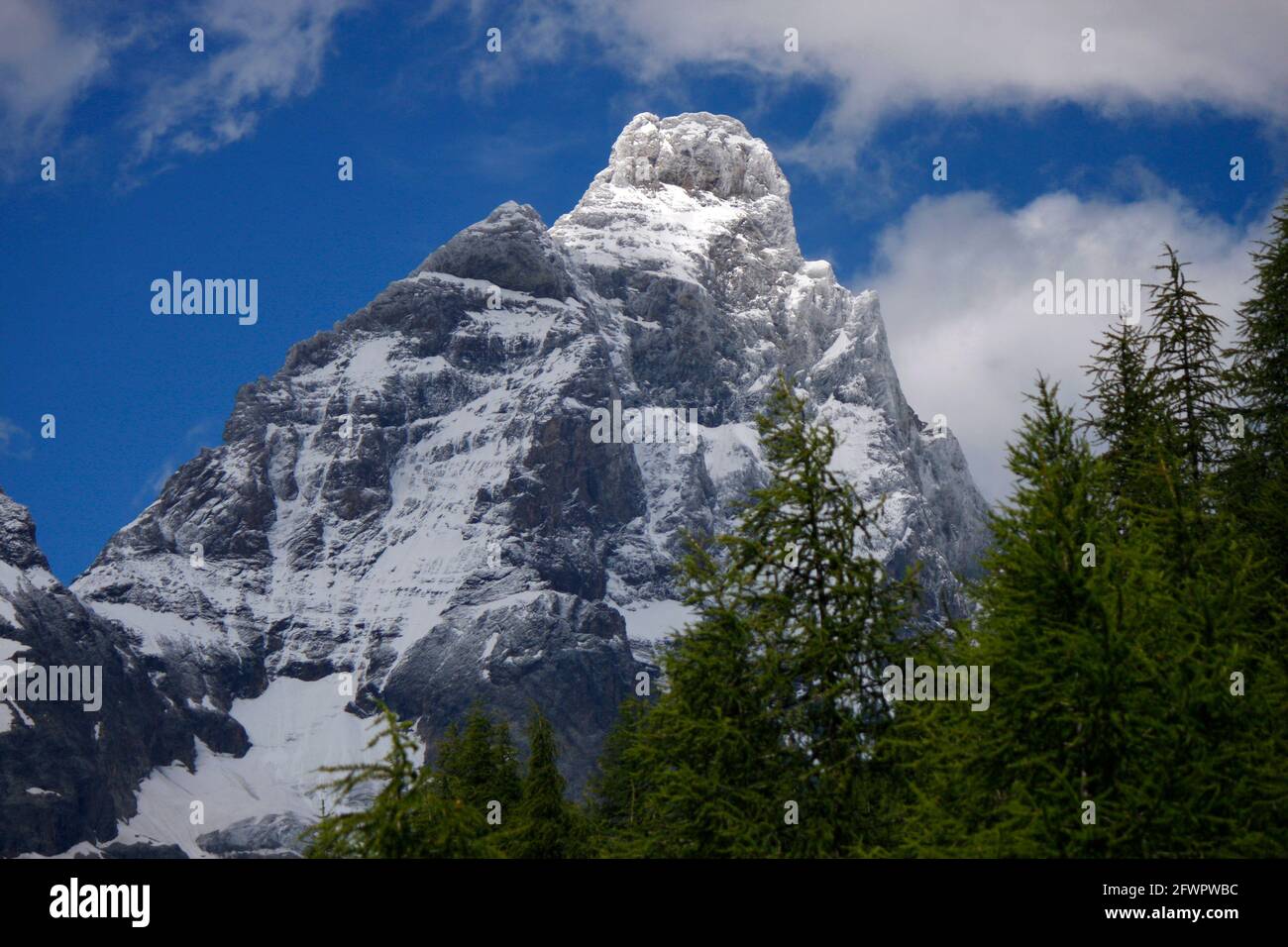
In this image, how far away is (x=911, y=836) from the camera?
15914 millimetres

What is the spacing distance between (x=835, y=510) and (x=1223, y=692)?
5.46 m

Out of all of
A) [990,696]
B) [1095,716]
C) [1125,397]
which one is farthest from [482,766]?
[1095,716]

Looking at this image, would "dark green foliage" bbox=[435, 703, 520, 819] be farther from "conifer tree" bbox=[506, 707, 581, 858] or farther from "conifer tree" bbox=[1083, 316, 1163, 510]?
"conifer tree" bbox=[1083, 316, 1163, 510]

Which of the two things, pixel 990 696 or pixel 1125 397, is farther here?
pixel 1125 397

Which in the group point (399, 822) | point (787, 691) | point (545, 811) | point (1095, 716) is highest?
point (787, 691)

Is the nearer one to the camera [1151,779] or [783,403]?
[1151,779]

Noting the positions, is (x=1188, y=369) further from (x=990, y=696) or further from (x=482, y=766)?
(x=482, y=766)

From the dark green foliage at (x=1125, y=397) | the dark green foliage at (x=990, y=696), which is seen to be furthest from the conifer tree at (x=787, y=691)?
the dark green foliage at (x=1125, y=397)

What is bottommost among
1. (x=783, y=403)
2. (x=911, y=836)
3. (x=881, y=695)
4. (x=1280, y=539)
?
(x=911, y=836)

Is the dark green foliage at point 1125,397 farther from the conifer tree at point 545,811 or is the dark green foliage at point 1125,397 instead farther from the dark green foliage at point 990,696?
the conifer tree at point 545,811
